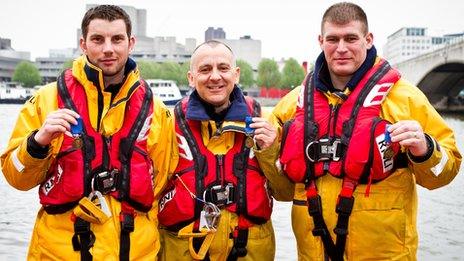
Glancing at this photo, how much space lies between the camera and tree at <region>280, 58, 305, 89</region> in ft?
386

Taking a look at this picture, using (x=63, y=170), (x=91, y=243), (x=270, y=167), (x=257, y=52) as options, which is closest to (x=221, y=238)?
(x=270, y=167)

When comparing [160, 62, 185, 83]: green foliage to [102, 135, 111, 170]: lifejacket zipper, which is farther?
[160, 62, 185, 83]: green foliage

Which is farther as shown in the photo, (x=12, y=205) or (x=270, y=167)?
(x=12, y=205)

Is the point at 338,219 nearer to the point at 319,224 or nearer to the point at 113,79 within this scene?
the point at 319,224

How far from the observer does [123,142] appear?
13.8 ft

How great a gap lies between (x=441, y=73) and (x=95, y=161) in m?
61.2

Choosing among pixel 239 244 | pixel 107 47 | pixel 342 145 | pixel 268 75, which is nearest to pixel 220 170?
pixel 239 244

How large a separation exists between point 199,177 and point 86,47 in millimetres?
1413

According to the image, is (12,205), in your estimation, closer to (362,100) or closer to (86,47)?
(86,47)

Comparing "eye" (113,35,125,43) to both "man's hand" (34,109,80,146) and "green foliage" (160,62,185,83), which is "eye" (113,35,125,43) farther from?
"green foliage" (160,62,185,83)

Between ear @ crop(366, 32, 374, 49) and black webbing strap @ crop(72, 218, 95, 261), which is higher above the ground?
ear @ crop(366, 32, 374, 49)

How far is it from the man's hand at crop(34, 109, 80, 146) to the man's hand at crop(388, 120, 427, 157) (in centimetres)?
225

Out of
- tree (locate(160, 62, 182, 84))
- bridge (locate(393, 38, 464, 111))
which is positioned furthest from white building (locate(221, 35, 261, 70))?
bridge (locate(393, 38, 464, 111))

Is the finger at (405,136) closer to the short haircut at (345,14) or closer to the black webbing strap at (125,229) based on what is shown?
the short haircut at (345,14)
